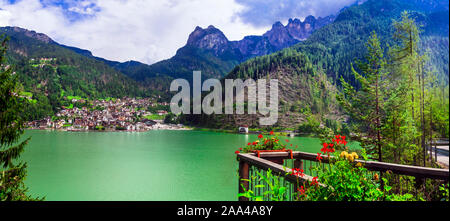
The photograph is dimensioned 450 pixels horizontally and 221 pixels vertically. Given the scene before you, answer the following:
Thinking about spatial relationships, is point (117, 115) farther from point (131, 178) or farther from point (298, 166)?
point (298, 166)

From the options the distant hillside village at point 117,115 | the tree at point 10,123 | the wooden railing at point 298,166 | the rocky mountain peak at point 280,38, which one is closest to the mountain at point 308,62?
the distant hillside village at point 117,115

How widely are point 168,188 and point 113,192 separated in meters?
2.81

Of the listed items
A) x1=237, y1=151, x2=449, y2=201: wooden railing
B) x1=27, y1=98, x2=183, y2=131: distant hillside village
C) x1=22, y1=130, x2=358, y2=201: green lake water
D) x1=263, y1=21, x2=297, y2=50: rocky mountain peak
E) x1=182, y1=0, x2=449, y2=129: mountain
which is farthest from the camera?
x1=263, y1=21, x2=297, y2=50: rocky mountain peak

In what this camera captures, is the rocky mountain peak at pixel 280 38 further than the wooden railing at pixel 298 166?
Yes

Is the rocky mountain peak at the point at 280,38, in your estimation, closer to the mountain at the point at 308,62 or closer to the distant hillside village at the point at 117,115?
the mountain at the point at 308,62

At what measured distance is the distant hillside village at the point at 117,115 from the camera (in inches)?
2183

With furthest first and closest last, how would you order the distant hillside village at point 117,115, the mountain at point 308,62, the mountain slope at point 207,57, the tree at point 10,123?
the mountain slope at point 207,57 < the mountain at point 308,62 < the distant hillside village at point 117,115 < the tree at point 10,123

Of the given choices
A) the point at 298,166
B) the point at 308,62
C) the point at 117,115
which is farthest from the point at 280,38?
the point at 298,166

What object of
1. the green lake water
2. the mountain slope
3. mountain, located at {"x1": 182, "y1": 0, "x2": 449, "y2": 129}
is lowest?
the green lake water

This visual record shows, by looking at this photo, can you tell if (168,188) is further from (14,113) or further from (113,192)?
(14,113)

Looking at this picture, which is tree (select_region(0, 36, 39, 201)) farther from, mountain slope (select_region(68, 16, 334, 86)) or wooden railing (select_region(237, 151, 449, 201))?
mountain slope (select_region(68, 16, 334, 86))

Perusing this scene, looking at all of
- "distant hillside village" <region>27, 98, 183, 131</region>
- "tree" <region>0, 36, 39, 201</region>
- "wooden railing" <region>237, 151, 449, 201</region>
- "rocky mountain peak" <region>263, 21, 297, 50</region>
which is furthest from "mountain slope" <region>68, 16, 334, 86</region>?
"wooden railing" <region>237, 151, 449, 201</region>

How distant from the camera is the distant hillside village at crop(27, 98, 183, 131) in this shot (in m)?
55.4
